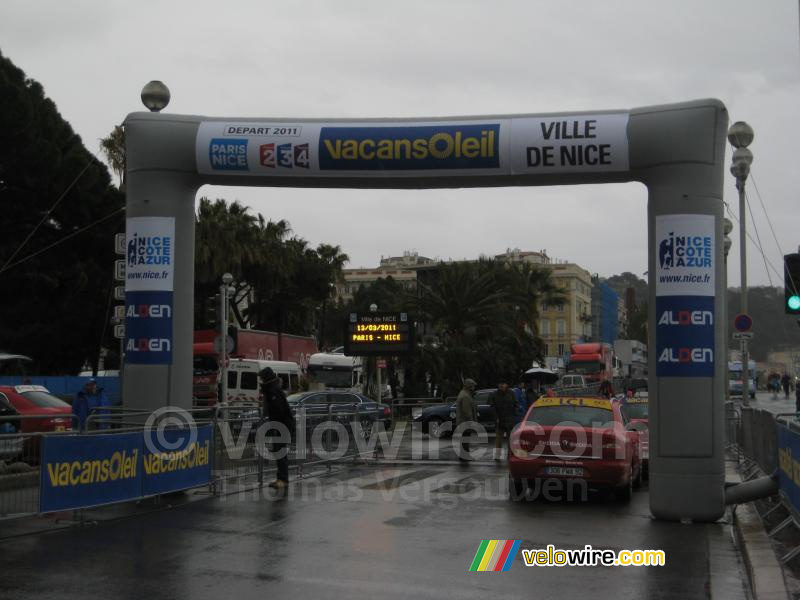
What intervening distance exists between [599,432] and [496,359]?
3784cm

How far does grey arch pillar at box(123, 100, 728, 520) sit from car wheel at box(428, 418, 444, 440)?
16.1 metres

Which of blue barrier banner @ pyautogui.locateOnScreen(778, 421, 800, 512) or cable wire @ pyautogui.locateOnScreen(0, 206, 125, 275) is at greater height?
cable wire @ pyautogui.locateOnScreen(0, 206, 125, 275)

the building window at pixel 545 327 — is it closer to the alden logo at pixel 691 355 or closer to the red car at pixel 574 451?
the red car at pixel 574 451

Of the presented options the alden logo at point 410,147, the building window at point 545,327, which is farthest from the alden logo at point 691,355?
the building window at point 545,327

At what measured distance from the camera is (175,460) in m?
12.7

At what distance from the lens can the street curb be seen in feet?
24.5

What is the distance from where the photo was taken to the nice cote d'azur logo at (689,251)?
1173cm

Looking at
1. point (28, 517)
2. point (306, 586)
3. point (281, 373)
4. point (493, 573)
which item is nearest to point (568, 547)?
point (493, 573)

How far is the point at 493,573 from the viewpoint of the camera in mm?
8492

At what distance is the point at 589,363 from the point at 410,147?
4433 cm

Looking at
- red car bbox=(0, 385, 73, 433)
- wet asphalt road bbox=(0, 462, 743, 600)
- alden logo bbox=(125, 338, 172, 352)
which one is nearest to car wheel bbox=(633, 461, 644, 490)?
wet asphalt road bbox=(0, 462, 743, 600)

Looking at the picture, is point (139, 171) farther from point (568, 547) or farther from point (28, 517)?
point (568, 547)

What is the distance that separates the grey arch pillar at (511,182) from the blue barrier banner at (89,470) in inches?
61.6

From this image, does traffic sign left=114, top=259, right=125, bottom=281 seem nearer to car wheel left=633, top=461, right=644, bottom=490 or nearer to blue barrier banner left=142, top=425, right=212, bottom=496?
blue barrier banner left=142, top=425, right=212, bottom=496
